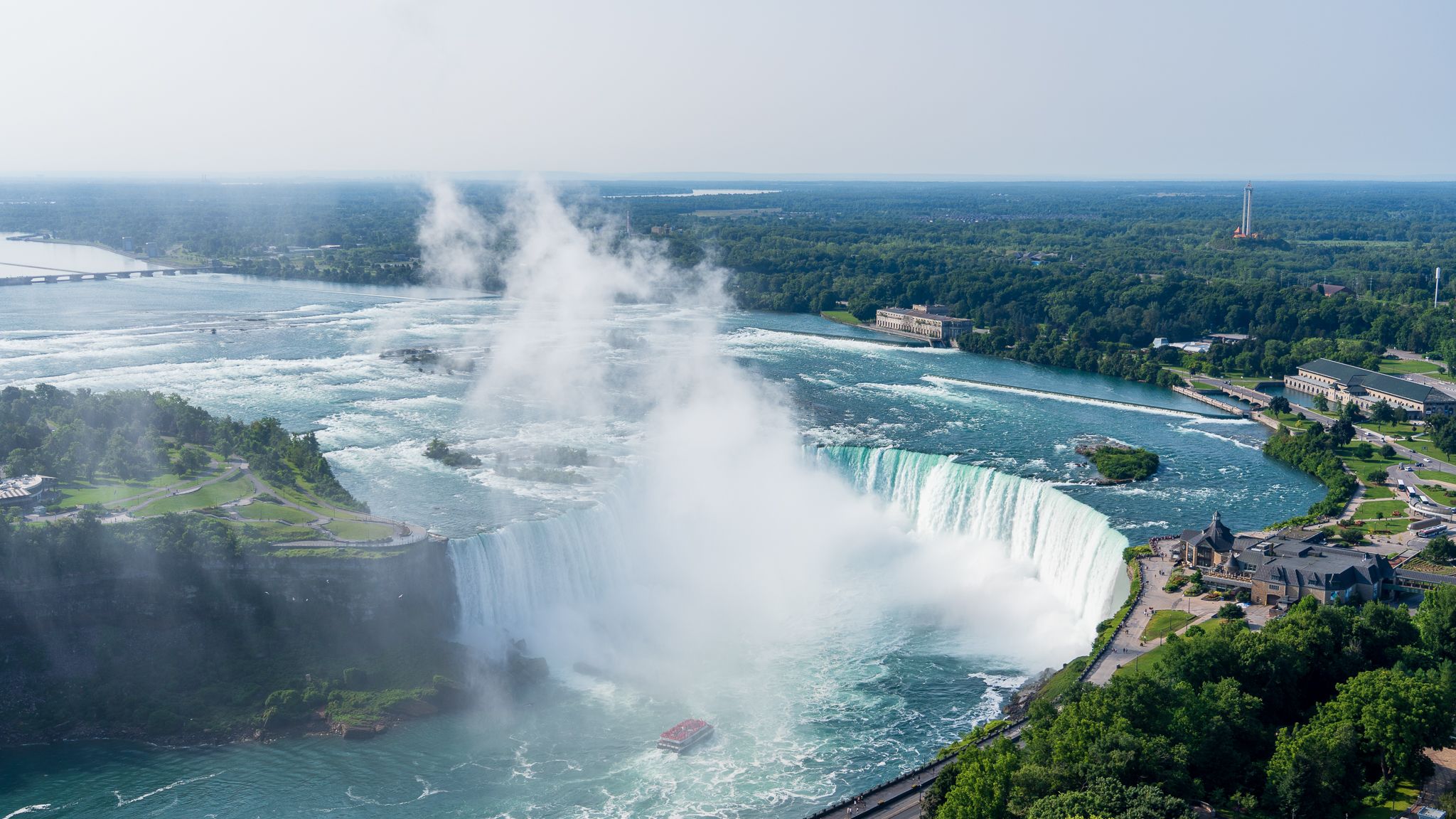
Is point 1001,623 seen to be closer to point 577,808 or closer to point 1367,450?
point 577,808

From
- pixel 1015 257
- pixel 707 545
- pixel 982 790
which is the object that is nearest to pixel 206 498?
pixel 707 545

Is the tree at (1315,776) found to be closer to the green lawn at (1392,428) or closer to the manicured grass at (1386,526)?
the manicured grass at (1386,526)

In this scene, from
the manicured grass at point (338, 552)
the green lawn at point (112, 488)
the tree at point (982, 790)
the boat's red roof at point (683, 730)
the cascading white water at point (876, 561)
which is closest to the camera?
the tree at point (982, 790)

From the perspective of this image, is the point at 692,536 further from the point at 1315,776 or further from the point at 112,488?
the point at 1315,776

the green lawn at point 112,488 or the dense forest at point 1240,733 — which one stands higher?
the green lawn at point 112,488

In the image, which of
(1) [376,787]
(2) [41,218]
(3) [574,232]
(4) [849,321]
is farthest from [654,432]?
(2) [41,218]

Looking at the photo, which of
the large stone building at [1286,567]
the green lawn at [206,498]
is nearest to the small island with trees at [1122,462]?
the large stone building at [1286,567]

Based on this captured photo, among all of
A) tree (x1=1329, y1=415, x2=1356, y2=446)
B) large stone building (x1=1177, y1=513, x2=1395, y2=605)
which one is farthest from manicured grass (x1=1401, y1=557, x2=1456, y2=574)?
tree (x1=1329, y1=415, x2=1356, y2=446)

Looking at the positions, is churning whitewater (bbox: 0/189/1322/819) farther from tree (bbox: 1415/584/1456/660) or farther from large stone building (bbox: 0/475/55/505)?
large stone building (bbox: 0/475/55/505)
